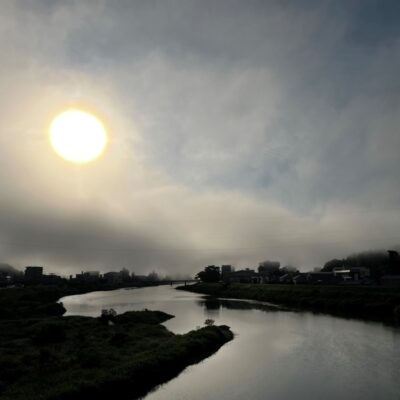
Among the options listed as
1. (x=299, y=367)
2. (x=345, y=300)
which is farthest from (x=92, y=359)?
(x=345, y=300)

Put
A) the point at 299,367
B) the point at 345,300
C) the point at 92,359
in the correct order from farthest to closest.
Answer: the point at 345,300, the point at 299,367, the point at 92,359

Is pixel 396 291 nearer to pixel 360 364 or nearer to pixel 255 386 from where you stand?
pixel 360 364

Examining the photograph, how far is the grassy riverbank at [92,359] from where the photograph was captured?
1147 inches

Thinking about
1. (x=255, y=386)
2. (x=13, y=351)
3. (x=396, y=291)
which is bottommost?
(x=255, y=386)

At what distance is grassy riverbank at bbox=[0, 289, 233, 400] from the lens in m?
29.1

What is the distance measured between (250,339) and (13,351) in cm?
3003

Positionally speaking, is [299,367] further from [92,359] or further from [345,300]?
[345,300]

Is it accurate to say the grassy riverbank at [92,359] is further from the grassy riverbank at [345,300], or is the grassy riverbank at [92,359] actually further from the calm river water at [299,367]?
the grassy riverbank at [345,300]

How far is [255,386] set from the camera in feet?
108

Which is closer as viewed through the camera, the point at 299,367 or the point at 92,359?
the point at 92,359

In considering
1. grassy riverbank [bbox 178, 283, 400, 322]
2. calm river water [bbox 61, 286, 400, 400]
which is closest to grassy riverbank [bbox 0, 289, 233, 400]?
calm river water [bbox 61, 286, 400, 400]

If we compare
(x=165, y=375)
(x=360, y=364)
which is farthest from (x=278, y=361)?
(x=165, y=375)

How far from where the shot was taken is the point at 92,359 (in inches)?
1383

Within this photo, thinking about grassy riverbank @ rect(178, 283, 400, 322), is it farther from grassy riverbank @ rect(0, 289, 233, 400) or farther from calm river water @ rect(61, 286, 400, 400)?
grassy riverbank @ rect(0, 289, 233, 400)
